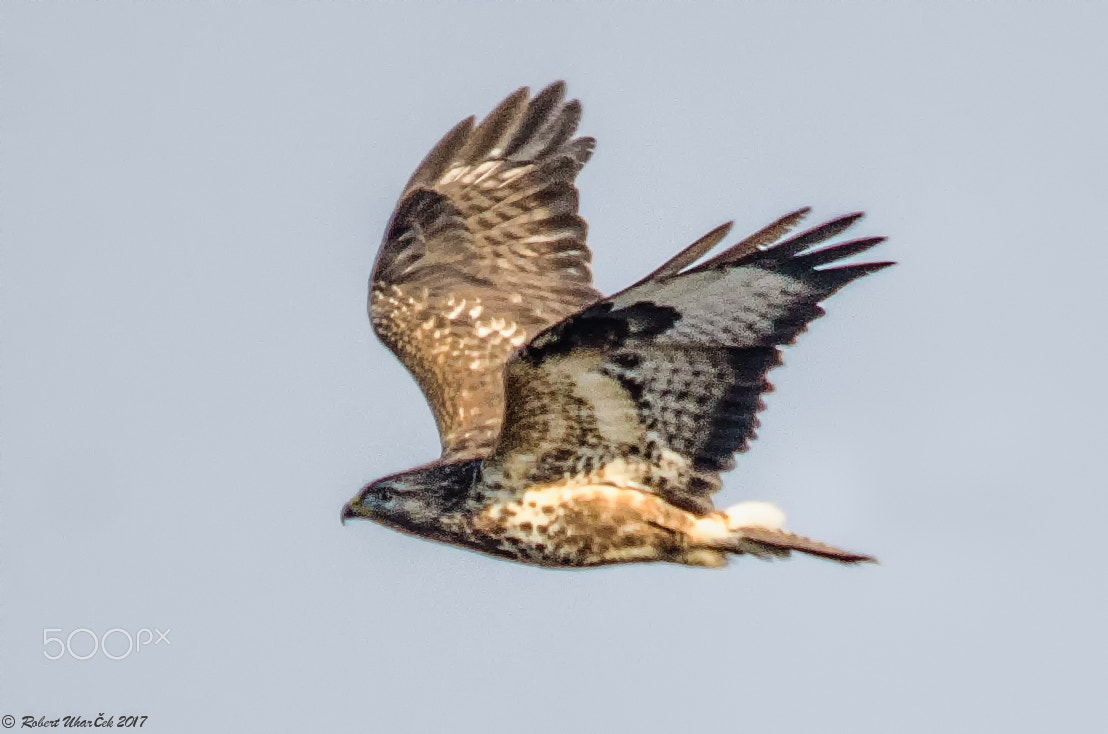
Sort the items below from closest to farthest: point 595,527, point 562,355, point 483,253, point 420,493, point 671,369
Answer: point 562,355 < point 671,369 < point 595,527 < point 420,493 < point 483,253

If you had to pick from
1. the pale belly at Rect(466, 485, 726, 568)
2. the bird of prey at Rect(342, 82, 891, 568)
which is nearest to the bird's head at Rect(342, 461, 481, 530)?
the bird of prey at Rect(342, 82, 891, 568)

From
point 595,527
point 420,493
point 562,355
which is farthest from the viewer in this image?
point 420,493

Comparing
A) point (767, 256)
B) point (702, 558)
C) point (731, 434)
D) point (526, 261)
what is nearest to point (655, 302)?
point (767, 256)

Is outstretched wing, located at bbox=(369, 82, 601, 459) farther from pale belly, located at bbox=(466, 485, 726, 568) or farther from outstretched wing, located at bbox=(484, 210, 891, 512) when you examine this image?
outstretched wing, located at bbox=(484, 210, 891, 512)

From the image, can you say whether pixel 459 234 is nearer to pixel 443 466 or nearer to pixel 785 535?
pixel 443 466

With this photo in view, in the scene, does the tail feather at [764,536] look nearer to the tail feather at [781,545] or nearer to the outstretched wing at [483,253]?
the tail feather at [781,545]

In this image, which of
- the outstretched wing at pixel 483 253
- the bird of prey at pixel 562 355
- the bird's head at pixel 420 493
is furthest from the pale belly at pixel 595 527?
the outstretched wing at pixel 483 253

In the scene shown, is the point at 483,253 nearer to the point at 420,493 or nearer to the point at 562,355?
the point at 420,493

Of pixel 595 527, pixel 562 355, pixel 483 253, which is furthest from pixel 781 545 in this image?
pixel 483 253

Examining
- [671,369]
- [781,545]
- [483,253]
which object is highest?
[483,253]
